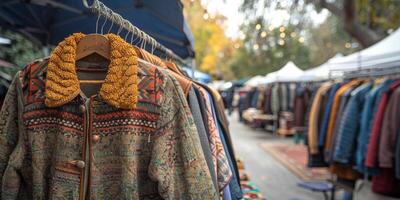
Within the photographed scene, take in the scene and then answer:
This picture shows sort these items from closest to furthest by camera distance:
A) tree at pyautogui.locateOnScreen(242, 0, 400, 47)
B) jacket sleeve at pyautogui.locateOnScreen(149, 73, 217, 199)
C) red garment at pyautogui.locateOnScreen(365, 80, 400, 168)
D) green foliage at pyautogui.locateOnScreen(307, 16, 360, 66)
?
jacket sleeve at pyautogui.locateOnScreen(149, 73, 217, 199) → red garment at pyautogui.locateOnScreen(365, 80, 400, 168) → tree at pyautogui.locateOnScreen(242, 0, 400, 47) → green foliage at pyautogui.locateOnScreen(307, 16, 360, 66)

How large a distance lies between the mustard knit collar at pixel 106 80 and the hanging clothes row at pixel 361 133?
266 cm

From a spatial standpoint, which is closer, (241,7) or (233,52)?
(241,7)

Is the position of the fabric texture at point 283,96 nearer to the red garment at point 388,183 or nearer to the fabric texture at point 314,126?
the fabric texture at point 314,126

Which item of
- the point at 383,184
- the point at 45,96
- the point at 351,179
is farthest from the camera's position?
the point at 351,179

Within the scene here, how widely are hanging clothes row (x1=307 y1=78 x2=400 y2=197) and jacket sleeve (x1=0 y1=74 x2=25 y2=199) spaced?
116 inches

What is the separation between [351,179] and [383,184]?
68cm

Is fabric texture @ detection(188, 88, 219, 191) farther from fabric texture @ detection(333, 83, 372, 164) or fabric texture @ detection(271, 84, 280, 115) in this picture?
fabric texture @ detection(271, 84, 280, 115)

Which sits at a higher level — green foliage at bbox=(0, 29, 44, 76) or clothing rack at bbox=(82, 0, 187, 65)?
green foliage at bbox=(0, 29, 44, 76)

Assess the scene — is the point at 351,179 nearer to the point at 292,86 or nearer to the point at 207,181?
the point at 207,181

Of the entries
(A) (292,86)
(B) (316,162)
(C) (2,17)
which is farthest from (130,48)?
(A) (292,86)

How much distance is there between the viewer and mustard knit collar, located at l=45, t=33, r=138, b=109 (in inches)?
56.4

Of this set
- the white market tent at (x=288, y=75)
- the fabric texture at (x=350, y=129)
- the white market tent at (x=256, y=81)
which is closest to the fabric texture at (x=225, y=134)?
the fabric texture at (x=350, y=129)

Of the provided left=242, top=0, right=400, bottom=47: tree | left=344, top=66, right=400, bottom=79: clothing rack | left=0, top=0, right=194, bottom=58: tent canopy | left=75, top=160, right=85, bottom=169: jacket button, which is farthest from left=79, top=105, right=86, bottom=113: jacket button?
left=242, top=0, right=400, bottom=47: tree

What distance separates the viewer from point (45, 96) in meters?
1.44
